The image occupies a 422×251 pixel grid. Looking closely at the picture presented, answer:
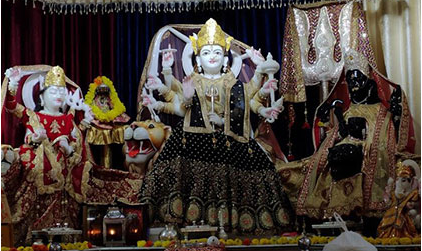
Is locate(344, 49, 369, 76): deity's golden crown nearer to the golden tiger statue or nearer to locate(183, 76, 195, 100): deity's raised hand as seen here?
locate(183, 76, 195, 100): deity's raised hand

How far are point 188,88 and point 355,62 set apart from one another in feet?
5.58

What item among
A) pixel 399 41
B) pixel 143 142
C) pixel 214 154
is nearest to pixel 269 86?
pixel 214 154

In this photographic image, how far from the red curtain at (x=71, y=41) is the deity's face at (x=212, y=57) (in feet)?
4.19

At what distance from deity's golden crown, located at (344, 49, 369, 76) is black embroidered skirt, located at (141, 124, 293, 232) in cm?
122

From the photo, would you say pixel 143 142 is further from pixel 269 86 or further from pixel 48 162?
pixel 269 86

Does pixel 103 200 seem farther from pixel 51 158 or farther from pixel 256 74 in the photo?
pixel 256 74

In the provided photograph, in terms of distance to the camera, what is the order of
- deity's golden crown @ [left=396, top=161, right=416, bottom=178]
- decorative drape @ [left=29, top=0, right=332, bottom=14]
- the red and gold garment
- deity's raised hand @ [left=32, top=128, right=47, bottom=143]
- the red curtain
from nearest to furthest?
deity's golden crown @ [left=396, top=161, right=416, bottom=178]
the red and gold garment
deity's raised hand @ [left=32, top=128, right=47, bottom=143]
the red curtain
decorative drape @ [left=29, top=0, right=332, bottom=14]

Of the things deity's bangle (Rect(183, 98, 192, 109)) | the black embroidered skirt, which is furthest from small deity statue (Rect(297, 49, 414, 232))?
deity's bangle (Rect(183, 98, 192, 109))

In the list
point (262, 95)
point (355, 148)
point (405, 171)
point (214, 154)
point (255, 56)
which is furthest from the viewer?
point (255, 56)

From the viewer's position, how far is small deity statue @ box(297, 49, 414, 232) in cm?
707

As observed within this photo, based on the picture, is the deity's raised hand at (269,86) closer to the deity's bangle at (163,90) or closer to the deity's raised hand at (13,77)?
the deity's bangle at (163,90)

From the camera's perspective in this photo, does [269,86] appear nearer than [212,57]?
Yes

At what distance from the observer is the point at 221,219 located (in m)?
7.40

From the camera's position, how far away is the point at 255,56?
27.0ft
